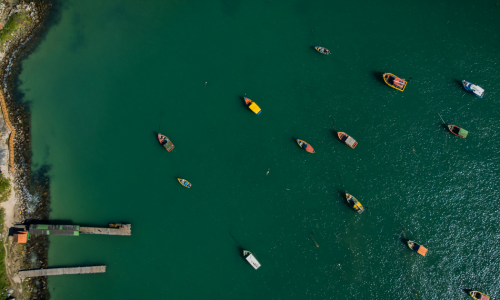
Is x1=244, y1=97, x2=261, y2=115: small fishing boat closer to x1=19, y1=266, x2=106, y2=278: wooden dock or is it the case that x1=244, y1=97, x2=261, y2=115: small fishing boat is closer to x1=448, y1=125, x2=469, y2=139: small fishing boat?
x1=448, y1=125, x2=469, y2=139: small fishing boat

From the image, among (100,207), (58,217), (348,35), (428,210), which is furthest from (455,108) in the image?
(58,217)

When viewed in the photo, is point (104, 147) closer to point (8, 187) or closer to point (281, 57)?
point (8, 187)

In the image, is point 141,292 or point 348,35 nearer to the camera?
point 141,292

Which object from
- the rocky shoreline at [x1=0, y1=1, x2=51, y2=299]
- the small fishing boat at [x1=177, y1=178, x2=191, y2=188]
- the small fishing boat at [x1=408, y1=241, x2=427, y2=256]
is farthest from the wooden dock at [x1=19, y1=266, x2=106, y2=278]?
the small fishing boat at [x1=408, y1=241, x2=427, y2=256]

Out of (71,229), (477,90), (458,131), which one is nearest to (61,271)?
(71,229)

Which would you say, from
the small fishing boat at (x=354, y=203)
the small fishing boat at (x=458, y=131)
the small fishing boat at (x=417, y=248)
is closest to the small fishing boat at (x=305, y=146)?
the small fishing boat at (x=354, y=203)

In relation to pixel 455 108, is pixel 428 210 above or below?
below
